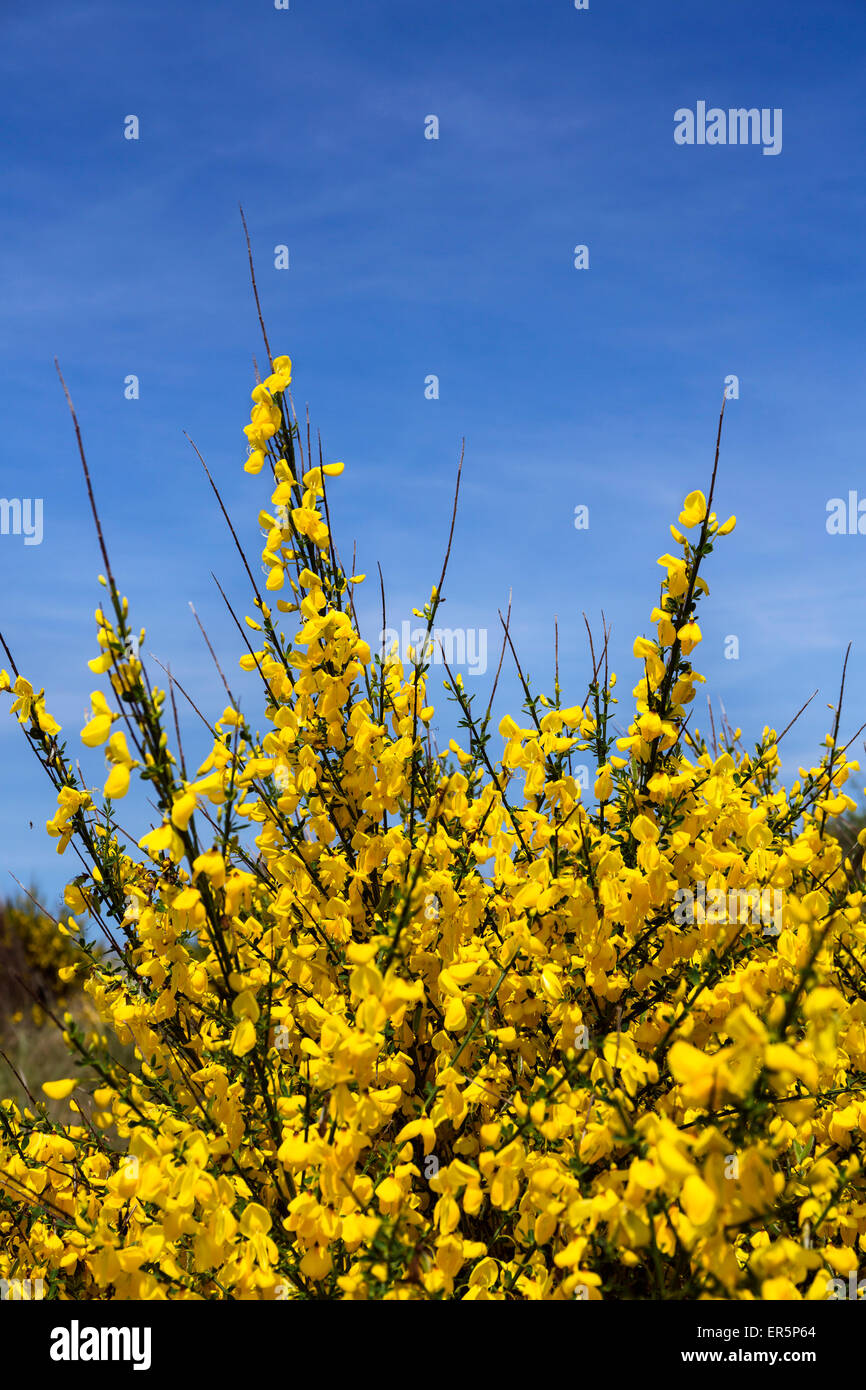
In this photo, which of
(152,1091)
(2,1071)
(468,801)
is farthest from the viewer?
(2,1071)

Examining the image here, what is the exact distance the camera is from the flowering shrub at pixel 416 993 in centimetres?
165

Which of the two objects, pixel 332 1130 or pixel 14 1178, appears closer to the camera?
pixel 332 1130

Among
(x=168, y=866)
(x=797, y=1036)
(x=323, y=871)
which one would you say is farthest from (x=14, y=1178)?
(x=797, y=1036)

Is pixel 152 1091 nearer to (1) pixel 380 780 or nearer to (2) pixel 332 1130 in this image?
(2) pixel 332 1130

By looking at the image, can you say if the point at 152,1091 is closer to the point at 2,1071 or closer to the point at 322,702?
the point at 322,702

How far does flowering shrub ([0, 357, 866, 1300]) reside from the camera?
1650mm

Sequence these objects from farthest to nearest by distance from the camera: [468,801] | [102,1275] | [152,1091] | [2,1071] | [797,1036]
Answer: [2,1071] < [468,801] < [797,1036] < [152,1091] < [102,1275]

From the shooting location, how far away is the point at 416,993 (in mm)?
1405

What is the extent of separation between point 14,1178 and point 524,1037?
134 centimetres

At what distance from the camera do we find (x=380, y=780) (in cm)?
234
